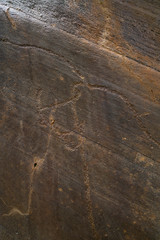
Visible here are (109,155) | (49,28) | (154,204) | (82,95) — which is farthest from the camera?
(49,28)

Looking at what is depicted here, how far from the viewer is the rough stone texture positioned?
2.07 meters

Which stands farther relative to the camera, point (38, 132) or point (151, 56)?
point (151, 56)

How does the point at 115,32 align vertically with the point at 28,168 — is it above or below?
above

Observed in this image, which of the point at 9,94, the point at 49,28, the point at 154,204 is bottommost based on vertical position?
the point at 154,204

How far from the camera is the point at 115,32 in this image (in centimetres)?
259

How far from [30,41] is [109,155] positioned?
1.48 metres

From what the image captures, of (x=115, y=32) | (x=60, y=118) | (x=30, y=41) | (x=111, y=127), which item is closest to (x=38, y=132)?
(x=60, y=118)

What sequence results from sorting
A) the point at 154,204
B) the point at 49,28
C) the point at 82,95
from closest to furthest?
1. the point at 154,204
2. the point at 82,95
3. the point at 49,28

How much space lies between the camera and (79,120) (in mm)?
2303

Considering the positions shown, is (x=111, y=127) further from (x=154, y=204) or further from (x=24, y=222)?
(x=24, y=222)

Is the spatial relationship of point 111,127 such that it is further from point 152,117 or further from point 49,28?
point 49,28

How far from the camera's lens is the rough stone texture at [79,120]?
2070 mm

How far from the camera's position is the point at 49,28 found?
8.44 feet

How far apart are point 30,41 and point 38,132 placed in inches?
39.9
